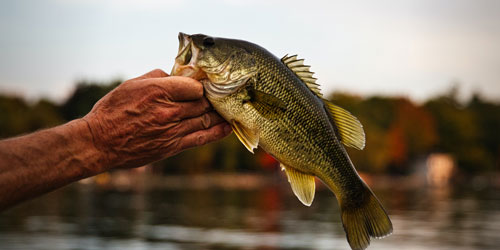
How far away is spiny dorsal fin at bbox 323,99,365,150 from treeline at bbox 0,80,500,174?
10890cm

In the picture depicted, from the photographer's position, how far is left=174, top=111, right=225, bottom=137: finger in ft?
13.4

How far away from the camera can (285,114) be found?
164 inches

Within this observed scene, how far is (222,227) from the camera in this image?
1890 inches

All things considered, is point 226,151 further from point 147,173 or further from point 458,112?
point 458,112

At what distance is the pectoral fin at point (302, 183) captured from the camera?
4.35 m

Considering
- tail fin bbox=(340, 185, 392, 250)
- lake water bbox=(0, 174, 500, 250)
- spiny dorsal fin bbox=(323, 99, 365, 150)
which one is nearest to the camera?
tail fin bbox=(340, 185, 392, 250)

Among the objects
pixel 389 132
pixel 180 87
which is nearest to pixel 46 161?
pixel 180 87

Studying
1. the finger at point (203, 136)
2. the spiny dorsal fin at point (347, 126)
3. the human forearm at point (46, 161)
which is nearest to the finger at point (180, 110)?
the finger at point (203, 136)

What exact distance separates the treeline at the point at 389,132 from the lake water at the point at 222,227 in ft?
157

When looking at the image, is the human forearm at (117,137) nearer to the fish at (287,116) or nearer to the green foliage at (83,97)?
the fish at (287,116)

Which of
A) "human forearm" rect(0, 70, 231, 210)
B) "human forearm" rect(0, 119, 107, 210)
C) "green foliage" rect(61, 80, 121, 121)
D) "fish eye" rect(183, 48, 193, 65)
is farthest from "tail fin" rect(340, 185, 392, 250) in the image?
"green foliage" rect(61, 80, 121, 121)

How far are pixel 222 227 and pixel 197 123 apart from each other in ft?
146

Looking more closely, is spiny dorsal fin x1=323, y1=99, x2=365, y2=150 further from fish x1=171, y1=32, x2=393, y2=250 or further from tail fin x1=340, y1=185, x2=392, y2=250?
tail fin x1=340, y1=185, x2=392, y2=250

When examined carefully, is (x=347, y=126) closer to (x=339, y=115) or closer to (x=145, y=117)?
(x=339, y=115)
